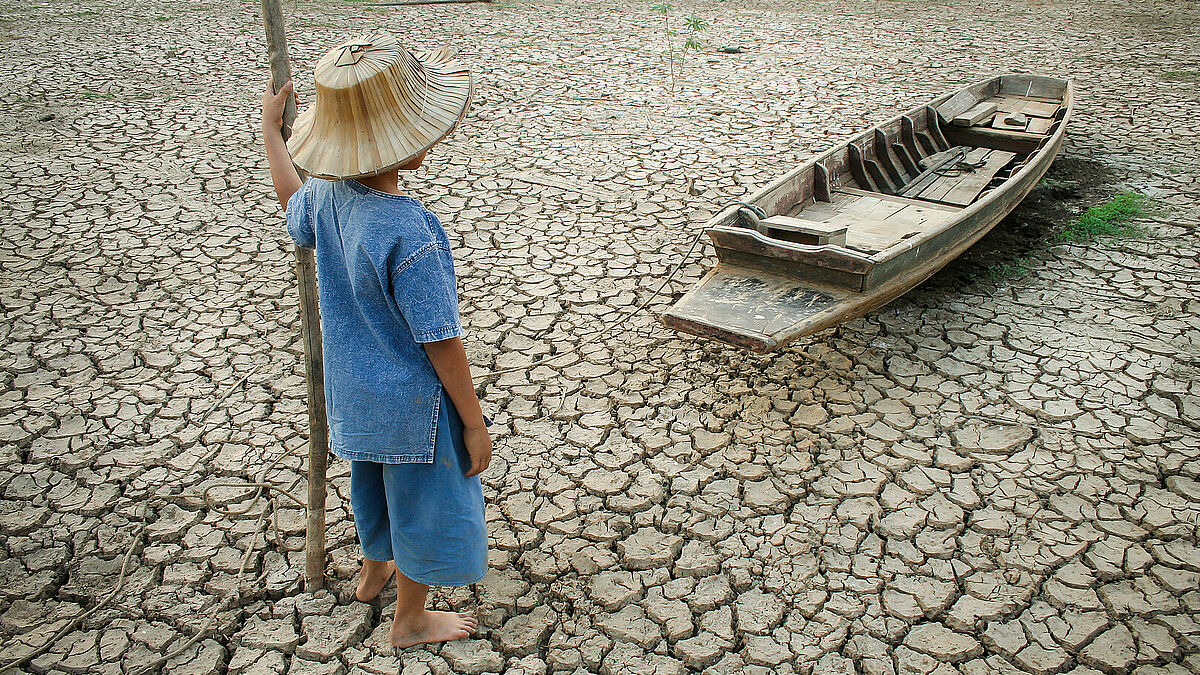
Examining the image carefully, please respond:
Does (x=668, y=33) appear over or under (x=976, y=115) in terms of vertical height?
over

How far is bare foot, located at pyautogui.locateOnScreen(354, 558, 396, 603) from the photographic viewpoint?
2855 mm

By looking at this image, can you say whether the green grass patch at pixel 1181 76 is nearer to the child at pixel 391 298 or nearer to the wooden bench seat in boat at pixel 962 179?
the wooden bench seat in boat at pixel 962 179

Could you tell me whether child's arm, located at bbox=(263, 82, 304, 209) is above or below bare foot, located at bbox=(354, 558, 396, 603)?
above

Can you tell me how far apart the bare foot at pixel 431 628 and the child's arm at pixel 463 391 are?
2.26 ft

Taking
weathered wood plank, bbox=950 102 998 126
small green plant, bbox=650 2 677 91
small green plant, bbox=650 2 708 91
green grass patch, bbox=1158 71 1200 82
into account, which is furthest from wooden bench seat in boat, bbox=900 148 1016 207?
green grass patch, bbox=1158 71 1200 82

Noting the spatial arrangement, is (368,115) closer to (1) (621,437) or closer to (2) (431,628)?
(2) (431,628)

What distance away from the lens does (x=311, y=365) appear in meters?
2.71

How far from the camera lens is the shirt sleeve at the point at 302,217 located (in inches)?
85.6

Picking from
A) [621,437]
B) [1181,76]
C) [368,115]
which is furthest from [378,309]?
[1181,76]

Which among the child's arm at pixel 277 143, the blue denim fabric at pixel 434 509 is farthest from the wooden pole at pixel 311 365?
the blue denim fabric at pixel 434 509

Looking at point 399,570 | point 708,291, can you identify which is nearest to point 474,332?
point 708,291

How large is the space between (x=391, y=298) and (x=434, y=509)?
0.66 meters

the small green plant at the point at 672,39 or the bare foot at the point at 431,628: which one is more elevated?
the small green plant at the point at 672,39

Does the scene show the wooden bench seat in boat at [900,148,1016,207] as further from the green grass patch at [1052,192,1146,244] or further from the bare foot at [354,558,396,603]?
the bare foot at [354,558,396,603]
